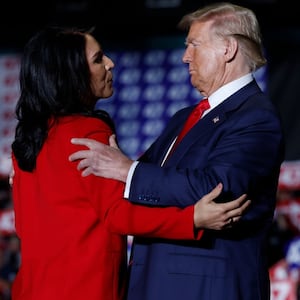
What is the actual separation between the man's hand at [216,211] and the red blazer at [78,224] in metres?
0.03

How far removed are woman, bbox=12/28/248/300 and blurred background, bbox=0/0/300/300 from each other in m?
2.56

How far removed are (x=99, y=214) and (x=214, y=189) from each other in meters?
0.34

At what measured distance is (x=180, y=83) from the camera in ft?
17.1

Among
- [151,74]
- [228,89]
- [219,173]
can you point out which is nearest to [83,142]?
[219,173]

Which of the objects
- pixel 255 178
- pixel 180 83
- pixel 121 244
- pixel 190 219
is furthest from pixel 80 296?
pixel 180 83

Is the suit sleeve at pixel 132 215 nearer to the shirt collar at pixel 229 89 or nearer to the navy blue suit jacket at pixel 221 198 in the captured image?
the navy blue suit jacket at pixel 221 198

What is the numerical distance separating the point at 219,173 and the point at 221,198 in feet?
0.23

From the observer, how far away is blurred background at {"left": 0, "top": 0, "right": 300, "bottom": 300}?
5.02 metres

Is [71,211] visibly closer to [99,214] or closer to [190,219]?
[99,214]

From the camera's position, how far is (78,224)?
2.51 meters

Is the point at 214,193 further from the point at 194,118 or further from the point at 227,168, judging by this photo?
the point at 194,118

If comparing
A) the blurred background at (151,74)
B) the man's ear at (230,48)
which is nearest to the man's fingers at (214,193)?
the man's ear at (230,48)

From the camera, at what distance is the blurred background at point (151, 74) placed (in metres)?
5.02

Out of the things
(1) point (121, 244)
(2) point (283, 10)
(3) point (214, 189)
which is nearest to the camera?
(3) point (214, 189)
